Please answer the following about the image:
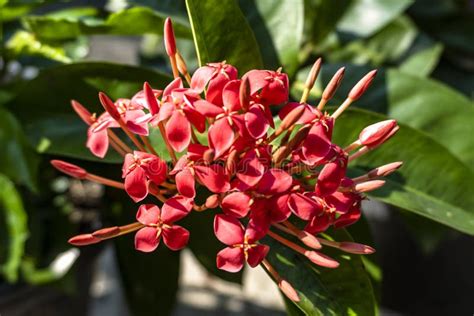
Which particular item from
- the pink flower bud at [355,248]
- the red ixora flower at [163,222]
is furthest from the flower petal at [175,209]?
the pink flower bud at [355,248]

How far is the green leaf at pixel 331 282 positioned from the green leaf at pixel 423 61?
390mm

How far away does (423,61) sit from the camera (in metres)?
0.77

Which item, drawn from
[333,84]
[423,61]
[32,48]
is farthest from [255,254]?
[423,61]

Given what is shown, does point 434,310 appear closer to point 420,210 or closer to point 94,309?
point 94,309

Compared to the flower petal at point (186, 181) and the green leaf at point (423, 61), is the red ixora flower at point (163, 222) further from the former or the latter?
the green leaf at point (423, 61)

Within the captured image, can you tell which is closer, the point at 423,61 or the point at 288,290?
the point at 288,290

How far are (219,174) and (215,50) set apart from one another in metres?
0.12

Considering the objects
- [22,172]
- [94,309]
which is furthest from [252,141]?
[94,309]

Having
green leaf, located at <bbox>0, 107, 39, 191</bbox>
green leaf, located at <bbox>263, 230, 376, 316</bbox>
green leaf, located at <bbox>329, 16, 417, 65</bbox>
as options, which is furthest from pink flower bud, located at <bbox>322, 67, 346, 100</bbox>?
green leaf, located at <bbox>329, 16, 417, 65</bbox>

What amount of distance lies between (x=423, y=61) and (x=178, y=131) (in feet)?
1.66

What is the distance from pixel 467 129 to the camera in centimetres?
58

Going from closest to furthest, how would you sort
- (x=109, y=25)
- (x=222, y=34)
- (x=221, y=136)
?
(x=221, y=136)
(x=222, y=34)
(x=109, y=25)

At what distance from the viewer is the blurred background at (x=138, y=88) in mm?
521

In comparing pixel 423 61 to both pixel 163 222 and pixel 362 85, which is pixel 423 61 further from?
pixel 163 222
